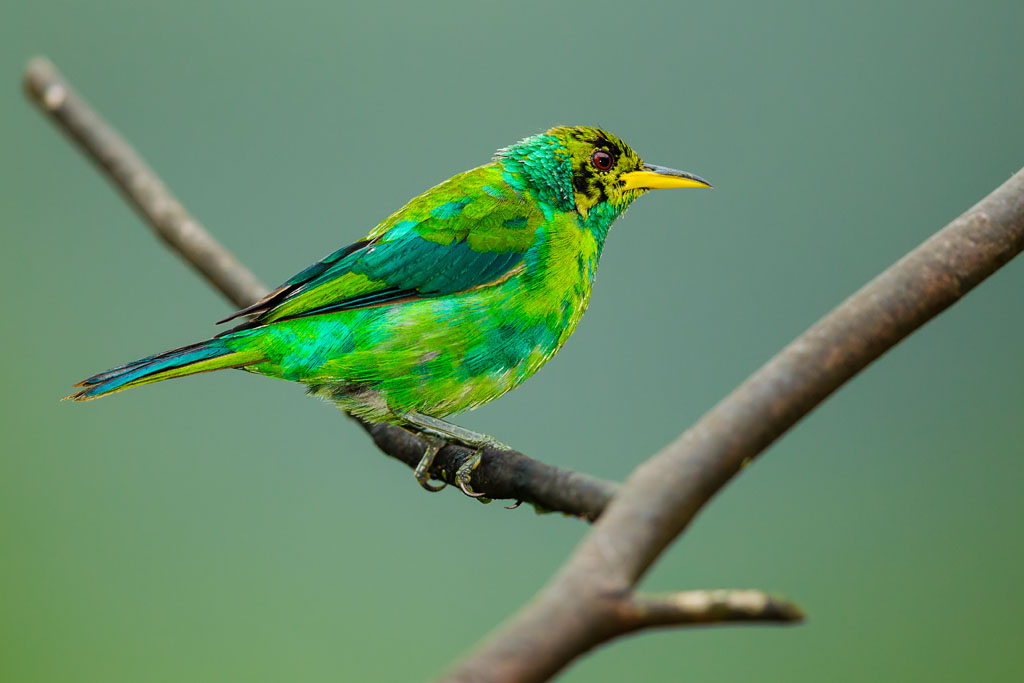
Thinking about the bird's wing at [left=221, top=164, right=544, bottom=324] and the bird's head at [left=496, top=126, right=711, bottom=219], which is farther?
the bird's head at [left=496, top=126, right=711, bottom=219]

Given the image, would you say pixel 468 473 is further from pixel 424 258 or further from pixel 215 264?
pixel 215 264

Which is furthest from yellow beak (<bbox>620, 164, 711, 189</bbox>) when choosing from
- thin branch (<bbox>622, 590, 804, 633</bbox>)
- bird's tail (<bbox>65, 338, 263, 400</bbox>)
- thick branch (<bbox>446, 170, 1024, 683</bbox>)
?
thin branch (<bbox>622, 590, 804, 633</bbox>)

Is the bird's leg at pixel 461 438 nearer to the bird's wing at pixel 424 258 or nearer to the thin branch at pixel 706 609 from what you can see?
the bird's wing at pixel 424 258

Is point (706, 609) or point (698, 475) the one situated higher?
point (698, 475)

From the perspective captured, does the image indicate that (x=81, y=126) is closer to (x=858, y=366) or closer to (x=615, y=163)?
(x=615, y=163)

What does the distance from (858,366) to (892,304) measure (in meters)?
0.15

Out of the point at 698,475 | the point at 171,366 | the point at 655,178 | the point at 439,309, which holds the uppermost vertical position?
the point at 655,178

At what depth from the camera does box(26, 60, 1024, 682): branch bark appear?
1.25 meters

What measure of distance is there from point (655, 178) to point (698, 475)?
1.67m

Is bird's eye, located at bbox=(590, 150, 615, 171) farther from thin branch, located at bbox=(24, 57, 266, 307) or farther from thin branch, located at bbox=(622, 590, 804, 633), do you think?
thin branch, located at bbox=(622, 590, 804, 633)

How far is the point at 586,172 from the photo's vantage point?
3.01m

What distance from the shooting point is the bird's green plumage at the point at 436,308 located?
2.73 m

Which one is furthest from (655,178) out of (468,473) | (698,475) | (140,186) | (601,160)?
(140,186)

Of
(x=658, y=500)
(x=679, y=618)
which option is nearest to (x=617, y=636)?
(x=679, y=618)
